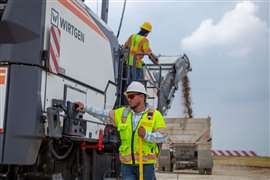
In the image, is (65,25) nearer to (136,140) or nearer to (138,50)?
(136,140)

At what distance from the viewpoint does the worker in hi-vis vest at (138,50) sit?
7.11 meters

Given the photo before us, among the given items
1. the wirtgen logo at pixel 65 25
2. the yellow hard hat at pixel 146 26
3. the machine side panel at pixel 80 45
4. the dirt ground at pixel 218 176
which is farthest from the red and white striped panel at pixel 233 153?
the wirtgen logo at pixel 65 25

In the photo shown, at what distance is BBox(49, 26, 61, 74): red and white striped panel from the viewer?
4.69m

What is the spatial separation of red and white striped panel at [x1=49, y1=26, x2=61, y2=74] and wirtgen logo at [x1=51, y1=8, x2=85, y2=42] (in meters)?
0.12

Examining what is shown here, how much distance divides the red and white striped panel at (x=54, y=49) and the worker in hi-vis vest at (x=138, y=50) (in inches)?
89.8

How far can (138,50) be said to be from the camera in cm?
739

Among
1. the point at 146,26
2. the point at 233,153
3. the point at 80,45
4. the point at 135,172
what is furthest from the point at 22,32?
the point at 233,153

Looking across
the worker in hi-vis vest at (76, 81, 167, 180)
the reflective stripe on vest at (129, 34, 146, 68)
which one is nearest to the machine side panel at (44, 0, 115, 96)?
the reflective stripe on vest at (129, 34, 146, 68)

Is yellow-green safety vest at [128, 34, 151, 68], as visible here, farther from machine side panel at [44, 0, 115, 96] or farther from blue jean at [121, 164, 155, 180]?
blue jean at [121, 164, 155, 180]

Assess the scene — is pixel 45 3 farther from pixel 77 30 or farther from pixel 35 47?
pixel 77 30

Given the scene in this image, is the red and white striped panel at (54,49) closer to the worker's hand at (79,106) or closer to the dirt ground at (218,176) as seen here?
the worker's hand at (79,106)

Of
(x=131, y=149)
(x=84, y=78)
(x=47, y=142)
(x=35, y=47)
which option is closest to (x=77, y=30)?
(x=84, y=78)

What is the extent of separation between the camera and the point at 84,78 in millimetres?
5629

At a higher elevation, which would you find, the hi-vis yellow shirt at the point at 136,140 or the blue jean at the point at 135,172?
the hi-vis yellow shirt at the point at 136,140
